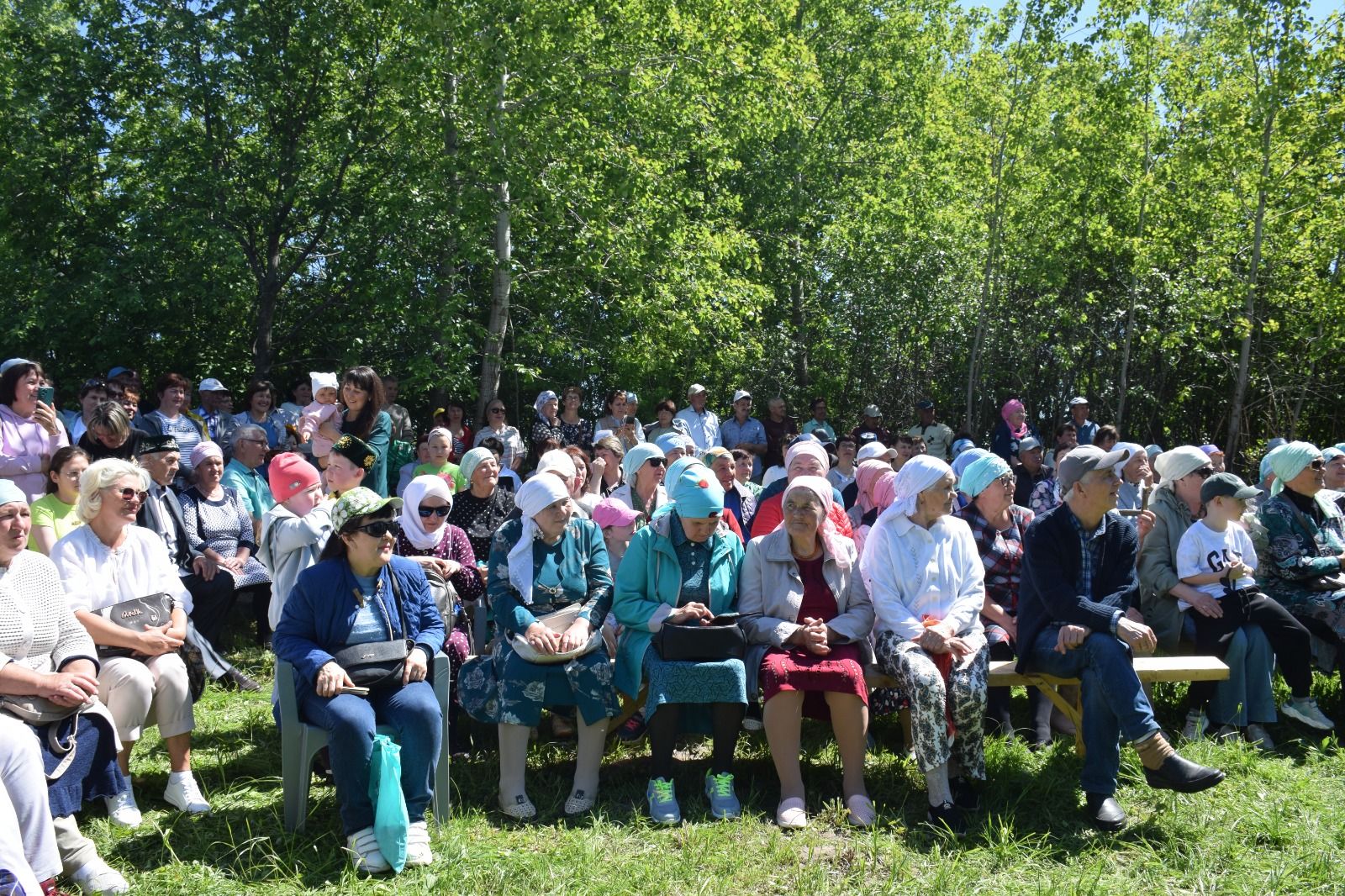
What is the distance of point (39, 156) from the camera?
1091 centimetres

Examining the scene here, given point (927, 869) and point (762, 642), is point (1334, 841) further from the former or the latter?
point (762, 642)

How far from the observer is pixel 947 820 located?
4.45 meters

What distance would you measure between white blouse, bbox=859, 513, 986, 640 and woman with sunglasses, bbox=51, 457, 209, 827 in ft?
10.1

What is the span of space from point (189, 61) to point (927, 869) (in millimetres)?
10985

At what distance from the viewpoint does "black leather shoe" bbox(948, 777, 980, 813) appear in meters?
4.68

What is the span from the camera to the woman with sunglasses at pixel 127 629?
4.49 m

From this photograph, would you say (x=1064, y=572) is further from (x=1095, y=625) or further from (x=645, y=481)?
(x=645, y=481)

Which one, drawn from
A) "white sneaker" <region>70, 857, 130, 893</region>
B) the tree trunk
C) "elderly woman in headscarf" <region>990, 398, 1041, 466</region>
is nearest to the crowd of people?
"white sneaker" <region>70, 857, 130, 893</region>

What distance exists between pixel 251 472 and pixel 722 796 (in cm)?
417

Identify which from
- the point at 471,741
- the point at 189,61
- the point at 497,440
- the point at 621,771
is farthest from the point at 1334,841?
the point at 189,61

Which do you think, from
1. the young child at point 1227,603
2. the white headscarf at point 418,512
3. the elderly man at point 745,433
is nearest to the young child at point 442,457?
the white headscarf at point 418,512

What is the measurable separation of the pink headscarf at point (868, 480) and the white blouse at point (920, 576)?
138 centimetres

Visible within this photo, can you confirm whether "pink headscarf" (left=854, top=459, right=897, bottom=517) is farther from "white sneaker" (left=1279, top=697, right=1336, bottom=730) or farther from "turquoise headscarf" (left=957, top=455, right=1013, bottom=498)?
"white sneaker" (left=1279, top=697, right=1336, bottom=730)

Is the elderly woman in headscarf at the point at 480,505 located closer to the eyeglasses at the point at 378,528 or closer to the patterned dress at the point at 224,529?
the patterned dress at the point at 224,529
